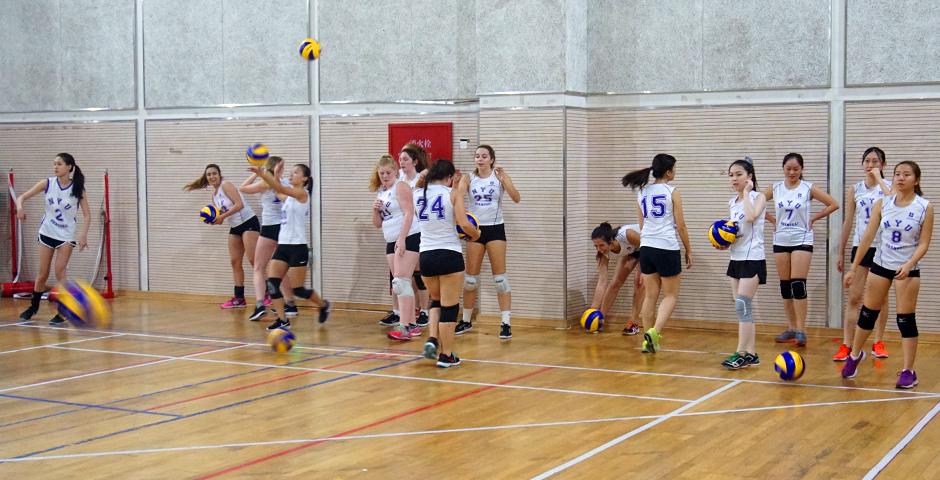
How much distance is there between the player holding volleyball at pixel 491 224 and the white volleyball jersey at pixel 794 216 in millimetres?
2951

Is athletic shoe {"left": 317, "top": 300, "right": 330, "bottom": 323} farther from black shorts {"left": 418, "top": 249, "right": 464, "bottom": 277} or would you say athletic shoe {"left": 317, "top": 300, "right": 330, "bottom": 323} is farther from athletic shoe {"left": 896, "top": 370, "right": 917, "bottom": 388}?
athletic shoe {"left": 896, "top": 370, "right": 917, "bottom": 388}

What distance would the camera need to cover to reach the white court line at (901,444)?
6.48 meters

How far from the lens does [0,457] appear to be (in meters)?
7.06

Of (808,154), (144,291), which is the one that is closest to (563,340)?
(808,154)

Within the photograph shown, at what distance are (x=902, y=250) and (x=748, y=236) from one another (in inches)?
58.3

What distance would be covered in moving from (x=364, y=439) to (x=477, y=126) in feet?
23.3

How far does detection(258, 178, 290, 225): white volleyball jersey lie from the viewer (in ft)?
44.1

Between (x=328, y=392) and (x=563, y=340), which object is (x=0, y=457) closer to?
(x=328, y=392)

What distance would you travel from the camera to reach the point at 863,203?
10.9m

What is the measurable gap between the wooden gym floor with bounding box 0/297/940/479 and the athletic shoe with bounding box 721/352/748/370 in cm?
9

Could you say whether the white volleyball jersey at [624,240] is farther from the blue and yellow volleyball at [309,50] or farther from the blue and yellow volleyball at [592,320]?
the blue and yellow volleyball at [309,50]

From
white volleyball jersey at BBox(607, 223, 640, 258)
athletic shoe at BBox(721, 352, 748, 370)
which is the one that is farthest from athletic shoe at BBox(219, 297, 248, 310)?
athletic shoe at BBox(721, 352, 748, 370)

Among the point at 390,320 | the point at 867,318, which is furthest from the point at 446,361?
Answer: the point at 867,318

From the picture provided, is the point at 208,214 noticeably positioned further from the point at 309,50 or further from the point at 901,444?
the point at 901,444
